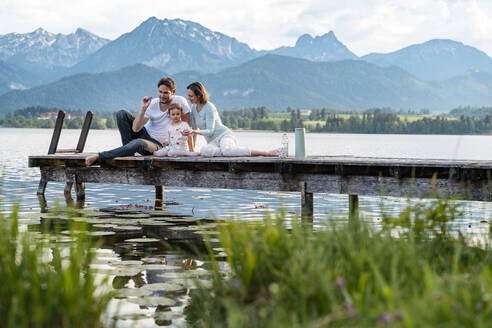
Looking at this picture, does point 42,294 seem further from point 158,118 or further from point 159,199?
point 159,199

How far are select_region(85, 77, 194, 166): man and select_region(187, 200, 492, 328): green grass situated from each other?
6.61 meters

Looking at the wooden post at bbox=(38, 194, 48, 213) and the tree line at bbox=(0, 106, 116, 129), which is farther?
the tree line at bbox=(0, 106, 116, 129)

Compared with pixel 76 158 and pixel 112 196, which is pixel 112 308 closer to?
pixel 76 158

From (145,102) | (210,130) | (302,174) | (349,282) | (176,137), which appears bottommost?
(349,282)

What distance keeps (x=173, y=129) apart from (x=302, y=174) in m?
2.90

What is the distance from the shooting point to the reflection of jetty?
7945 millimetres

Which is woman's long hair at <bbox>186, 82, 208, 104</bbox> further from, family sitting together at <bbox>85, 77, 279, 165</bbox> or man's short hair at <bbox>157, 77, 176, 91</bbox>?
man's short hair at <bbox>157, 77, 176, 91</bbox>

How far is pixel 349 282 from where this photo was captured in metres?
3.59

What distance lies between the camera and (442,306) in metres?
2.80

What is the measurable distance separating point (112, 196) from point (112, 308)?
11.4 meters

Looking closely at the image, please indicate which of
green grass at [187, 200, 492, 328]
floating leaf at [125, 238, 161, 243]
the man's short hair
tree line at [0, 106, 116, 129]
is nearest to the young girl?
the man's short hair

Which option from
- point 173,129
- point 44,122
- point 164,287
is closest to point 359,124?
point 44,122

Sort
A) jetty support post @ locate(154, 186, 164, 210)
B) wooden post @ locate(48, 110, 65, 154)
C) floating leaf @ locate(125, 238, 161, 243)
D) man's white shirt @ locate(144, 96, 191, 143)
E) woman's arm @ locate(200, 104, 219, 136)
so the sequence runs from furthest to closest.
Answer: wooden post @ locate(48, 110, 65, 154) < jetty support post @ locate(154, 186, 164, 210) < man's white shirt @ locate(144, 96, 191, 143) < woman's arm @ locate(200, 104, 219, 136) < floating leaf @ locate(125, 238, 161, 243)

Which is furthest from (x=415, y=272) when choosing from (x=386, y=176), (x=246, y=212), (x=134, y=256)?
(x=246, y=212)
